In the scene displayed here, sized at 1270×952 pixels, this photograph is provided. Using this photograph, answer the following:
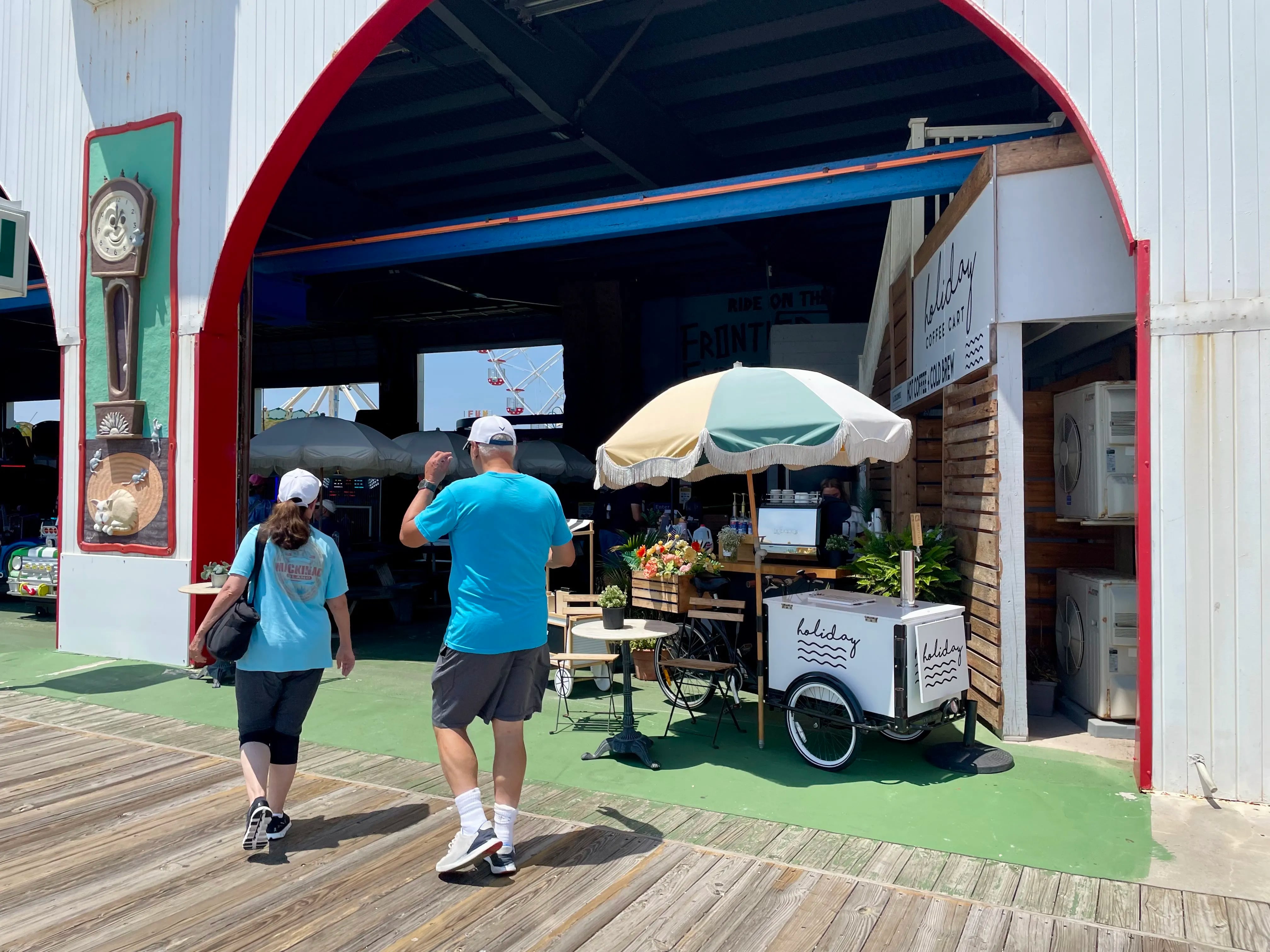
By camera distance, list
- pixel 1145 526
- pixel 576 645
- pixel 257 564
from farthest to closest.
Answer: pixel 576 645, pixel 1145 526, pixel 257 564

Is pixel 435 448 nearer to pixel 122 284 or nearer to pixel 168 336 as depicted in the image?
pixel 168 336

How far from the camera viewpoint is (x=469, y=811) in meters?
3.74

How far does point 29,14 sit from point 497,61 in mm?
5041

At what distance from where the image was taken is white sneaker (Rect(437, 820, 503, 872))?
3.68 m

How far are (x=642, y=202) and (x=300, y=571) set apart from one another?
5.41 meters

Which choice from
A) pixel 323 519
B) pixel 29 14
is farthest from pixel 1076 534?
pixel 29 14

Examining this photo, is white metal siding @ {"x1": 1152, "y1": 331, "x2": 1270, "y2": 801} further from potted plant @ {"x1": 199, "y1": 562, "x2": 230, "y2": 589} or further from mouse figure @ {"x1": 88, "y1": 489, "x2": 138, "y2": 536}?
mouse figure @ {"x1": 88, "y1": 489, "x2": 138, "y2": 536}

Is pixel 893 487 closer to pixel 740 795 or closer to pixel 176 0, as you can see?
pixel 740 795

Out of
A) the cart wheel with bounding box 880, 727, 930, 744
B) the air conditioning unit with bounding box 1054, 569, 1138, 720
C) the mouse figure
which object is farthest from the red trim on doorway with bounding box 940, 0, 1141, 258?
the mouse figure

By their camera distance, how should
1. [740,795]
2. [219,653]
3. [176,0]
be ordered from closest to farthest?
1. [219,653]
2. [740,795]
3. [176,0]

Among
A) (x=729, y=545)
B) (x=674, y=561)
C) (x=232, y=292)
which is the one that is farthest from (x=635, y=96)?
(x=674, y=561)

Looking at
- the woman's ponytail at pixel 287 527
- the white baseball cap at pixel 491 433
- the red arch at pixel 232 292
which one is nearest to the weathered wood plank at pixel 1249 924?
the white baseball cap at pixel 491 433

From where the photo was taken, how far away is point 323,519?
1084cm

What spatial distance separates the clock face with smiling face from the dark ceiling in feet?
9.99
